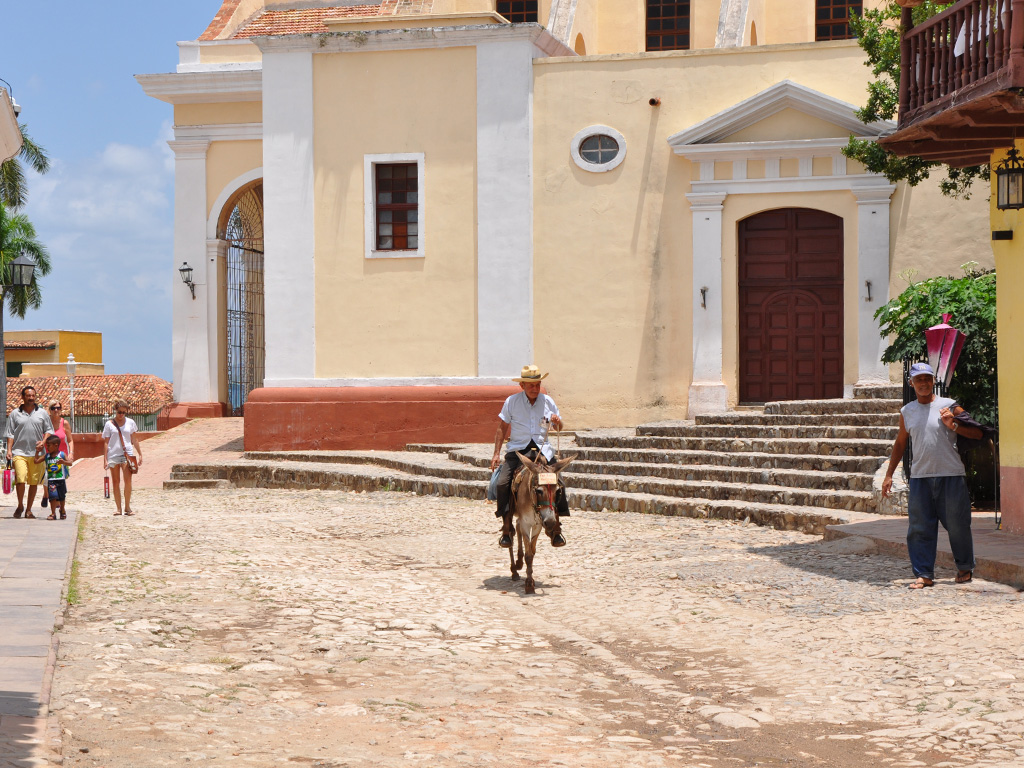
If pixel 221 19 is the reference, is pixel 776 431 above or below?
below

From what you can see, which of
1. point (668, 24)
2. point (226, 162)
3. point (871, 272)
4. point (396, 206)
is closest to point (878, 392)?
point (871, 272)

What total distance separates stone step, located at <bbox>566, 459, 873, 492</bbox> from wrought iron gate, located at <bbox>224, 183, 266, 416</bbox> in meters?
11.4

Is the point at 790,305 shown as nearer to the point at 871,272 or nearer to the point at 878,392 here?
the point at 871,272

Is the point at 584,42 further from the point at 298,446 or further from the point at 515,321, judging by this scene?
the point at 298,446

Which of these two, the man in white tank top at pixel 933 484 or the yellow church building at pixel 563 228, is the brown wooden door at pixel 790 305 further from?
the man in white tank top at pixel 933 484

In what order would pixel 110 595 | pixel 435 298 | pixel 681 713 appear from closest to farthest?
pixel 681 713 < pixel 110 595 < pixel 435 298

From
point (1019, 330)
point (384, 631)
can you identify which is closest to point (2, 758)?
point (384, 631)

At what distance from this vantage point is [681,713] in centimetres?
624

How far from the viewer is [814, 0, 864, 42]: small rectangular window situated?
80.5 ft

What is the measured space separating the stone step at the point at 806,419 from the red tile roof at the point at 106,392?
18.0 meters

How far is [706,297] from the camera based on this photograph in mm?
20781

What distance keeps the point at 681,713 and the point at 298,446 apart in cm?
1619

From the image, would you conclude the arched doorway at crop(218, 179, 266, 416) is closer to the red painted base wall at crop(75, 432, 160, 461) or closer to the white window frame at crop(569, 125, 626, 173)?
the red painted base wall at crop(75, 432, 160, 461)

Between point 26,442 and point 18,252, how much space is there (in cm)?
3199
